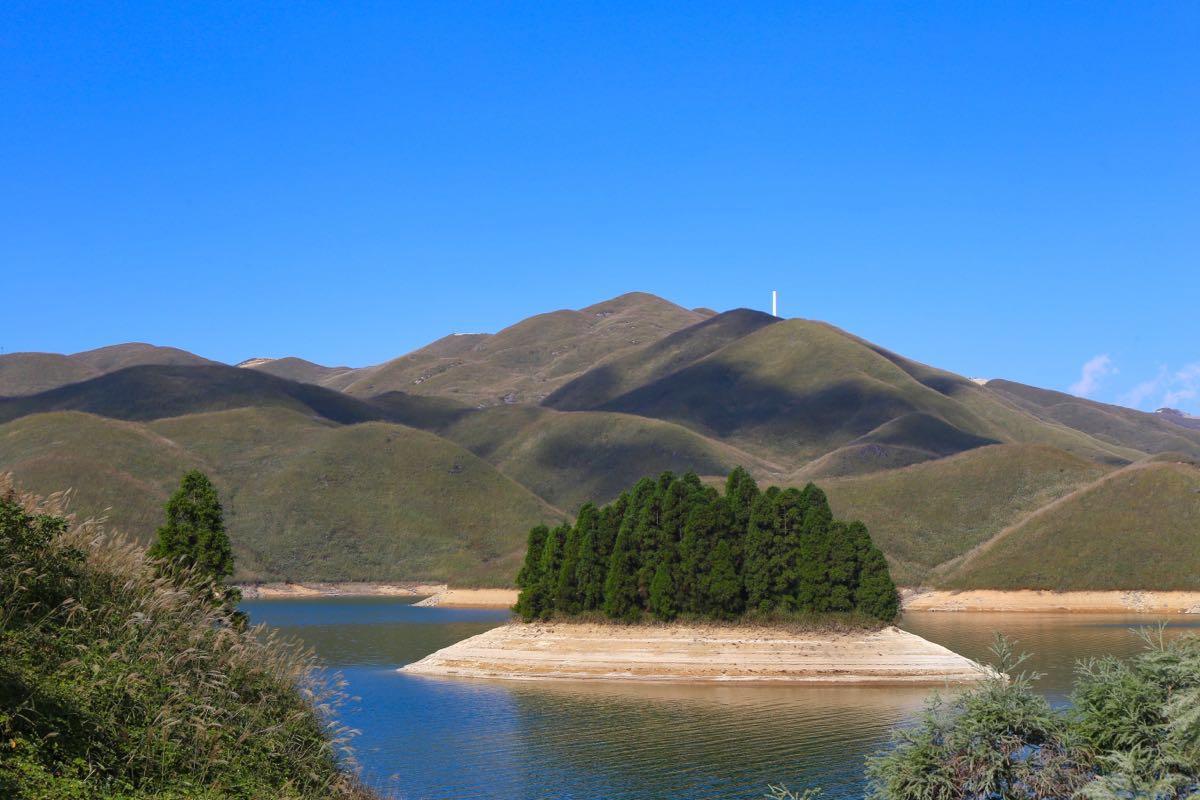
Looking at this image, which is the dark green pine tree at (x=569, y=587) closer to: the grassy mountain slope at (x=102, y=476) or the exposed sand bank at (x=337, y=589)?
the exposed sand bank at (x=337, y=589)

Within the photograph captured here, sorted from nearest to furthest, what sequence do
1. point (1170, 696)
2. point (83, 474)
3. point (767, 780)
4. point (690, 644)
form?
point (1170, 696)
point (767, 780)
point (690, 644)
point (83, 474)

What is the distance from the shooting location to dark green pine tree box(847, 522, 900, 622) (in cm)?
7538

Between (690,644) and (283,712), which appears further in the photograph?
(690,644)

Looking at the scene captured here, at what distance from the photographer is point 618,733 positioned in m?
52.4

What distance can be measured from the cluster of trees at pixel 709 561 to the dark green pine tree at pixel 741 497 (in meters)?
0.09

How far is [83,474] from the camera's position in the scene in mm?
181625

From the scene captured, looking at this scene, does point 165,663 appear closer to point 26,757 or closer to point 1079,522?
point 26,757

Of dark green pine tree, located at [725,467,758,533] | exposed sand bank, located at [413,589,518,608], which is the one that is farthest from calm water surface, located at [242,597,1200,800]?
exposed sand bank, located at [413,589,518,608]

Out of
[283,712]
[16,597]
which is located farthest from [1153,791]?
[16,597]

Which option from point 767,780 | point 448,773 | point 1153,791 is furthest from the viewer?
point 448,773

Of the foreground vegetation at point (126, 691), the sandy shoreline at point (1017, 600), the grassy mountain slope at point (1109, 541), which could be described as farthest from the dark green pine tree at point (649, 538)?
the grassy mountain slope at point (1109, 541)

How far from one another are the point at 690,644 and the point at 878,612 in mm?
12573

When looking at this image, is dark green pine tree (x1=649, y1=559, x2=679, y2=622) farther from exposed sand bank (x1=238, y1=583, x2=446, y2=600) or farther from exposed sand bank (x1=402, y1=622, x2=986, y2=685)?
exposed sand bank (x1=238, y1=583, x2=446, y2=600)

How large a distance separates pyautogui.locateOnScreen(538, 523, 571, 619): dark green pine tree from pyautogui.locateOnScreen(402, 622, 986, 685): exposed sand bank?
3.04 m
